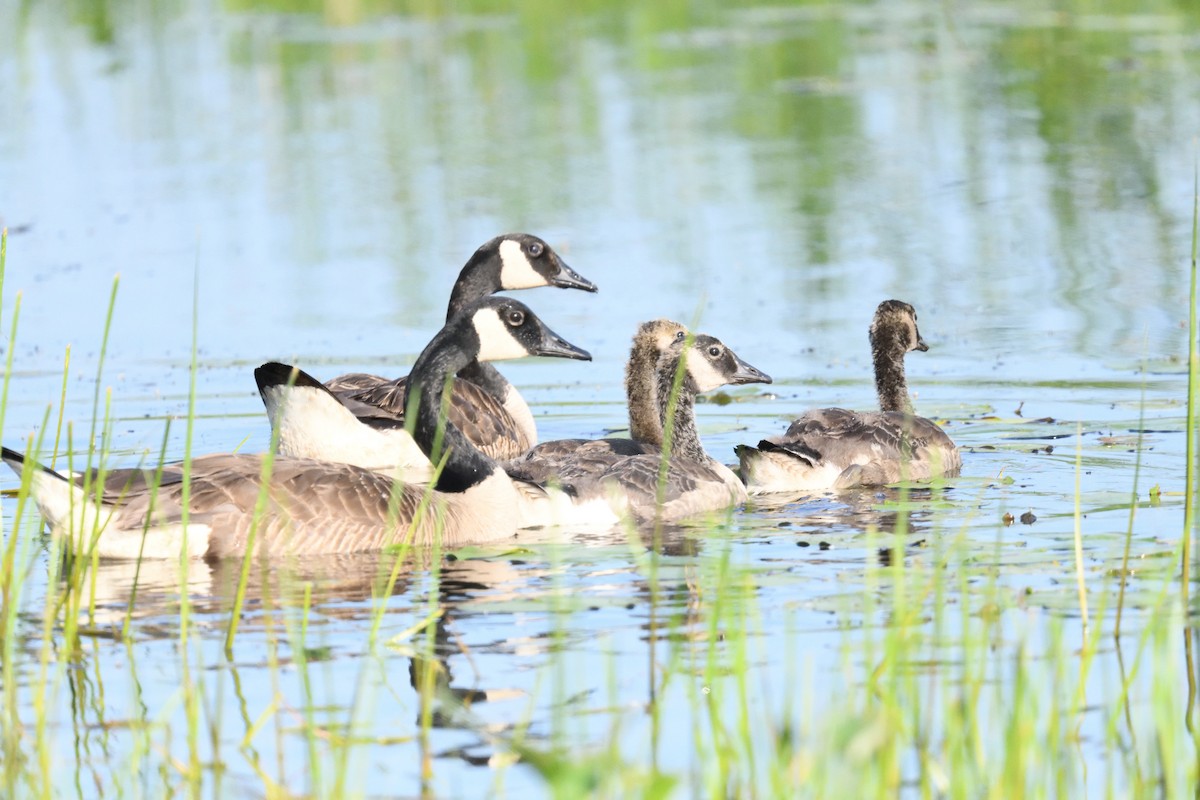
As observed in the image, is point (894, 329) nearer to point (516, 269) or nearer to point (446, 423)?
point (516, 269)

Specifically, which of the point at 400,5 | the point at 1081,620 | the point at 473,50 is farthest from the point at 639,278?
the point at 400,5

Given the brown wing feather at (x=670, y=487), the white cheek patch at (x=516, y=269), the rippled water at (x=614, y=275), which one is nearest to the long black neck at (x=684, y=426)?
the brown wing feather at (x=670, y=487)

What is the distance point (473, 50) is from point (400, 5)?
4.59m

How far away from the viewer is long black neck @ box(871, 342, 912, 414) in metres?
12.9

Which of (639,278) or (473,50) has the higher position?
(473,50)

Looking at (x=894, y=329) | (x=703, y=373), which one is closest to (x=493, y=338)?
(x=703, y=373)

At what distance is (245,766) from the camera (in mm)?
6383

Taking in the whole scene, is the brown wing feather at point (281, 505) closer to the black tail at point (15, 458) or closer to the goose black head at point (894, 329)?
the black tail at point (15, 458)

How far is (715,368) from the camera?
1241 centimetres

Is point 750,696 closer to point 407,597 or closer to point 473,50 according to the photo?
point 407,597

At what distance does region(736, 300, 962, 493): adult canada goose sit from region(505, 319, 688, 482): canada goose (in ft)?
2.47

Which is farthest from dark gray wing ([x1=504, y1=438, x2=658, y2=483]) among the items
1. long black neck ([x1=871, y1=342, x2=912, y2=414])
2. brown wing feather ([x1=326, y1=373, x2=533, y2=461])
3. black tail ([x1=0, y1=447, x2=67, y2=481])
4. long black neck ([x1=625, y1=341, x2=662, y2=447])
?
black tail ([x1=0, y1=447, x2=67, y2=481])

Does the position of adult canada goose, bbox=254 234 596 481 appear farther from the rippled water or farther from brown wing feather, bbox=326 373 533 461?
the rippled water

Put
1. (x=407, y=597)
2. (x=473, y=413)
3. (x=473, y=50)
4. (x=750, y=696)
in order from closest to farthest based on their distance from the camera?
(x=750, y=696) → (x=407, y=597) → (x=473, y=413) → (x=473, y=50)
